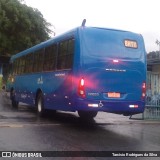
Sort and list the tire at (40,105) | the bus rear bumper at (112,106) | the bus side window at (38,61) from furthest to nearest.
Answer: the bus side window at (38,61) < the tire at (40,105) < the bus rear bumper at (112,106)

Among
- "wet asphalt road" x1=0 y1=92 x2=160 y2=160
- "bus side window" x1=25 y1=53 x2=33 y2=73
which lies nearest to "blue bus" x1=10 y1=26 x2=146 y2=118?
"wet asphalt road" x1=0 y1=92 x2=160 y2=160

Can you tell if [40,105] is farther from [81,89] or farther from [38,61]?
[81,89]

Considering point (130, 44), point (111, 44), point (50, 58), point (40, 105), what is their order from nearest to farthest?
point (111, 44) → point (130, 44) → point (50, 58) → point (40, 105)

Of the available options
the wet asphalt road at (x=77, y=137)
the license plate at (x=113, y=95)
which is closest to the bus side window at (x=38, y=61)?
the wet asphalt road at (x=77, y=137)

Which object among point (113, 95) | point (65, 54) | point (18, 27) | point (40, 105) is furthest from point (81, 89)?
point (18, 27)

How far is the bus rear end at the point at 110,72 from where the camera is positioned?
1135 cm

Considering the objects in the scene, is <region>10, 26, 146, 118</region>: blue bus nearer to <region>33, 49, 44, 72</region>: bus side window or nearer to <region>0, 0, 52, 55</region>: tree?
<region>33, 49, 44, 72</region>: bus side window

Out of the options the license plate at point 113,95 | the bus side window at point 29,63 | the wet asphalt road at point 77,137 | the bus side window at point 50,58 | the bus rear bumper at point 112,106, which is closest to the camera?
the wet asphalt road at point 77,137

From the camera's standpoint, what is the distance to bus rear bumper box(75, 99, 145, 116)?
→ 444 inches

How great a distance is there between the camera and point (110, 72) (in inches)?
460

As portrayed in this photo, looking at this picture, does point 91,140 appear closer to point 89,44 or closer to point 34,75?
point 89,44

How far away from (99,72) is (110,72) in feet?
1.26

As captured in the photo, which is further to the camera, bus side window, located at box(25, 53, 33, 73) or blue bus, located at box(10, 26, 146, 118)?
bus side window, located at box(25, 53, 33, 73)

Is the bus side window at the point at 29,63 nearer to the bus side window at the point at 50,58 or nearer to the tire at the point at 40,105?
the tire at the point at 40,105
